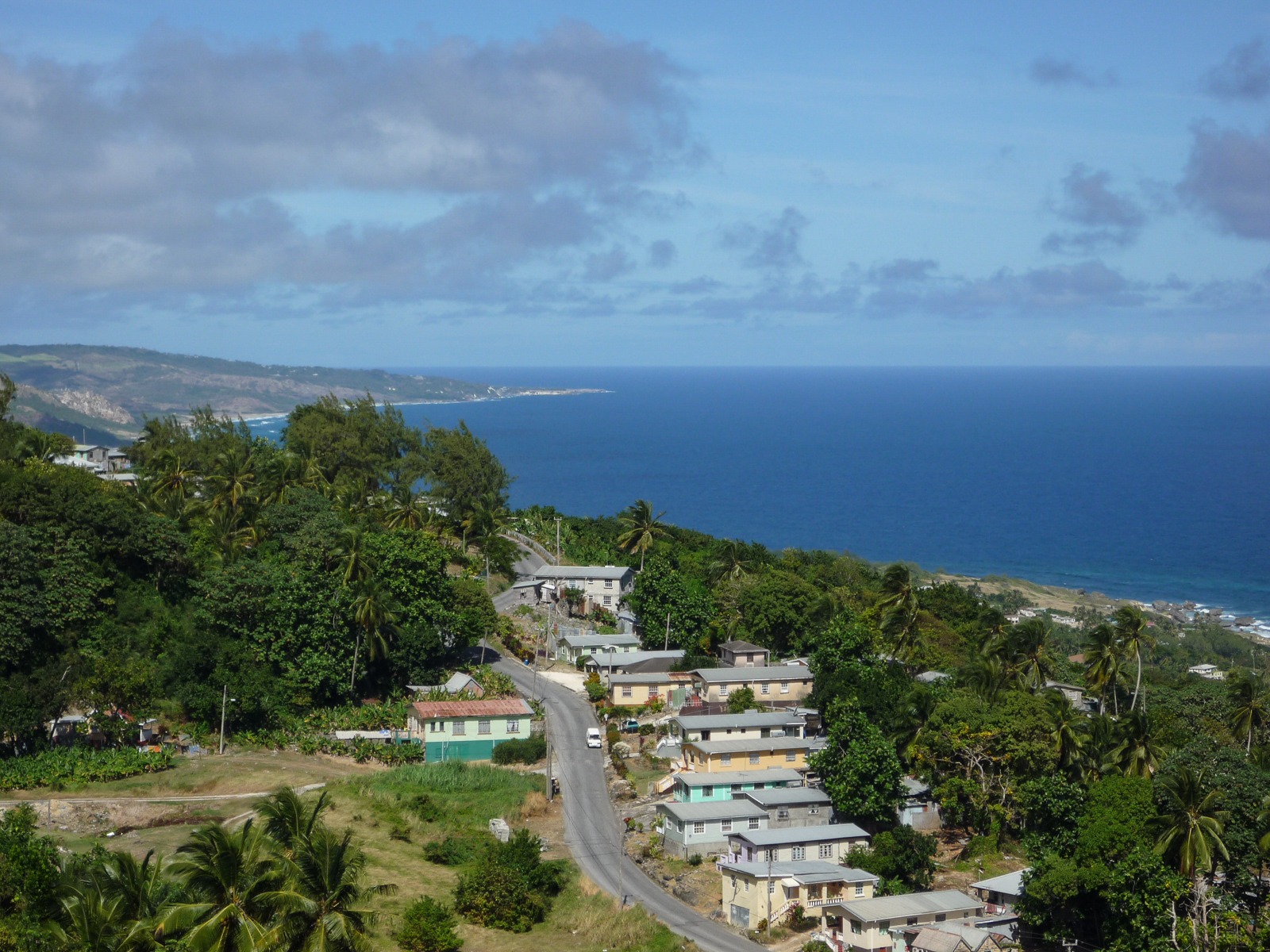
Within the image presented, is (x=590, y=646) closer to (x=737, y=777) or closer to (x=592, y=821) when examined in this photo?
(x=737, y=777)

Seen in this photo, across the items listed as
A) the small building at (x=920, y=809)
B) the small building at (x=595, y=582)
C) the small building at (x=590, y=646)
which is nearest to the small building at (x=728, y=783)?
the small building at (x=920, y=809)

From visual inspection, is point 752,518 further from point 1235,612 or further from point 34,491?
point 34,491

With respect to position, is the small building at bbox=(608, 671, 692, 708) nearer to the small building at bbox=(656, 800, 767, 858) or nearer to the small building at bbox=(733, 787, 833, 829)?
the small building at bbox=(733, 787, 833, 829)

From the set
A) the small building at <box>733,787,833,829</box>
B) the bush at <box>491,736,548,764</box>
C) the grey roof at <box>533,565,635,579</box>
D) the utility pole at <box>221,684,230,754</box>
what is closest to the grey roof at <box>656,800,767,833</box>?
the small building at <box>733,787,833,829</box>

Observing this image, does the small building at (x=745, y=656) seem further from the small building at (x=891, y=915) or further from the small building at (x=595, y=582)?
the small building at (x=891, y=915)

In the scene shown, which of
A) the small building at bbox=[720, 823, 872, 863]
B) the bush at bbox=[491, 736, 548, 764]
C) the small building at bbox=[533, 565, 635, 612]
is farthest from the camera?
the small building at bbox=[533, 565, 635, 612]
